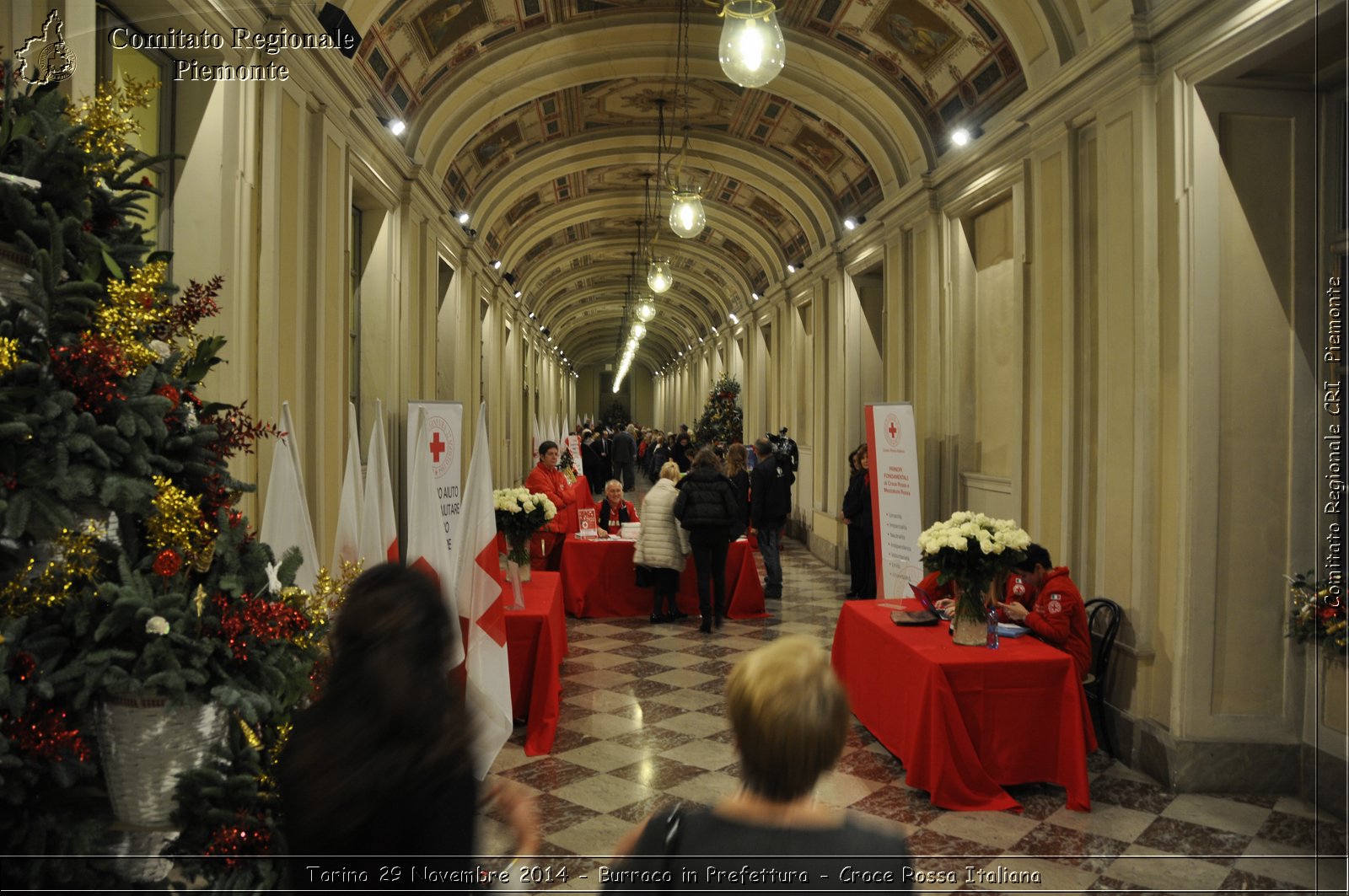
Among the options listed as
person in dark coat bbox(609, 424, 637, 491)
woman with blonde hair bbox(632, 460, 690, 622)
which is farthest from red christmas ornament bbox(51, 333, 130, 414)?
person in dark coat bbox(609, 424, 637, 491)

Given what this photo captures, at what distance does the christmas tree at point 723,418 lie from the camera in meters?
18.4

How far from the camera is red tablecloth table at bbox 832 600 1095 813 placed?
13.6 feet

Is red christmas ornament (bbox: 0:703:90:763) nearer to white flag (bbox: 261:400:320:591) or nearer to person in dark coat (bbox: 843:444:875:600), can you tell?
white flag (bbox: 261:400:320:591)

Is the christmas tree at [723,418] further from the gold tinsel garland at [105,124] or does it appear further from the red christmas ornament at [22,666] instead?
the red christmas ornament at [22,666]

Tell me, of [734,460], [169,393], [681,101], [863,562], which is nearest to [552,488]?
[734,460]

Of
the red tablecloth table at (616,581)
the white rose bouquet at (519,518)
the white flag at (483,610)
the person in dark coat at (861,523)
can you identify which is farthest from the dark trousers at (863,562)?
the white flag at (483,610)

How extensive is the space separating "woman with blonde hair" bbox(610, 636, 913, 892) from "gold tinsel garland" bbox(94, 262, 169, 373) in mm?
1702

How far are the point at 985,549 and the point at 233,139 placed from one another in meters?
4.14

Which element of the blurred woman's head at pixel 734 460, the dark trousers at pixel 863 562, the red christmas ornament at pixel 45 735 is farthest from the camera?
the blurred woman's head at pixel 734 460

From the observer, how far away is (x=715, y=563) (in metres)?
7.98

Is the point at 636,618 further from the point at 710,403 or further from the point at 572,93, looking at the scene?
the point at 710,403

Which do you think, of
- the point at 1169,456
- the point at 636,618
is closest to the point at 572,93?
the point at 636,618

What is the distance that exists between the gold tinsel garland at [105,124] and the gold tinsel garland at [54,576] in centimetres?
91

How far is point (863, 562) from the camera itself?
8.81 m
